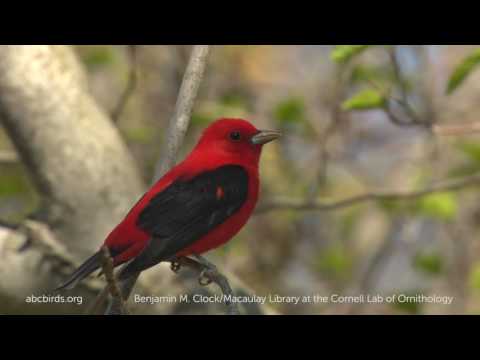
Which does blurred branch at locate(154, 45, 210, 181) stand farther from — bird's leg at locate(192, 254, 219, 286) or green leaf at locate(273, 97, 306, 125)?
green leaf at locate(273, 97, 306, 125)

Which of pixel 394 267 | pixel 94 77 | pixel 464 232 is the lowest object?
pixel 464 232

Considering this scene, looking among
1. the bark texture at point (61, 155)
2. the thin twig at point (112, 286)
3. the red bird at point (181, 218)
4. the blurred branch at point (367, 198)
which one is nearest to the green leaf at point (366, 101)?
the blurred branch at point (367, 198)

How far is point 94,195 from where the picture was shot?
126 inches

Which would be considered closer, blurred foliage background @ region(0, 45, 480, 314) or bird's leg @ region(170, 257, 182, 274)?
bird's leg @ region(170, 257, 182, 274)

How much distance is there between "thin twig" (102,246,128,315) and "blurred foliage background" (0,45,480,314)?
2789mm

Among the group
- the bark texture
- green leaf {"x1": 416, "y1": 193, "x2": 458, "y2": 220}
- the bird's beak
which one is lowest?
the bird's beak

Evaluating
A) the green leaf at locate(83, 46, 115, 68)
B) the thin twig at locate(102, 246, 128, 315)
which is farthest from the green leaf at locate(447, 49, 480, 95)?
the green leaf at locate(83, 46, 115, 68)

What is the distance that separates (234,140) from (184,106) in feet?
1.97

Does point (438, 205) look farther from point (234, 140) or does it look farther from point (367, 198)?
point (234, 140)

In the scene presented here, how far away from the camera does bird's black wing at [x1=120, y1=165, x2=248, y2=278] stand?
1.80m

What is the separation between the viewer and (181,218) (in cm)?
181
